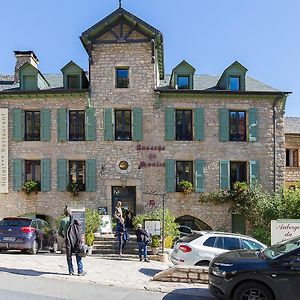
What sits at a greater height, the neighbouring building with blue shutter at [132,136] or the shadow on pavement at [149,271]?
the neighbouring building with blue shutter at [132,136]

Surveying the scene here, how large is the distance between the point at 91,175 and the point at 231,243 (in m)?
10.8

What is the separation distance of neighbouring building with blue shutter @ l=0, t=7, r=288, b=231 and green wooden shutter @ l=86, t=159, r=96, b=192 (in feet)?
0.17

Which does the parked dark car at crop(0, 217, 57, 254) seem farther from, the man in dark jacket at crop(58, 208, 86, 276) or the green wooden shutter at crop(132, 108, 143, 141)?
the green wooden shutter at crop(132, 108, 143, 141)

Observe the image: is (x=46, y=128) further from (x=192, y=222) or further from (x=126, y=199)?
(x=192, y=222)

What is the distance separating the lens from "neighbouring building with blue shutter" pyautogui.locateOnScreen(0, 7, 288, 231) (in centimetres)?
2097

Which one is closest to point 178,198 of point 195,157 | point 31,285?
point 195,157

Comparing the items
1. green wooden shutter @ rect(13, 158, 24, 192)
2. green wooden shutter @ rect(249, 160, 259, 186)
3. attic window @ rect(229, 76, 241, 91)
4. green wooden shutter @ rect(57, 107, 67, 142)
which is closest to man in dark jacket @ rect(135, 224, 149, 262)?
green wooden shutter @ rect(57, 107, 67, 142)

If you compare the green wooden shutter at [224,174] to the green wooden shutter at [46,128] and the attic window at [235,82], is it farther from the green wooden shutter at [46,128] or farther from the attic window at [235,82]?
the green wooden shutter at [46,128]

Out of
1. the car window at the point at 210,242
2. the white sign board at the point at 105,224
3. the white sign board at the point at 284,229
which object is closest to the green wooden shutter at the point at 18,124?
the white sign board at the point at 105,224

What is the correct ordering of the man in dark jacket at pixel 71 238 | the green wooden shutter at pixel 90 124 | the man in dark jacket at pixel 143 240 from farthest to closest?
the green wooden shutter at pixel 90 124 → the man in dark jacket at pixel 143 240 → the man in dark jacket at pixel 71 238

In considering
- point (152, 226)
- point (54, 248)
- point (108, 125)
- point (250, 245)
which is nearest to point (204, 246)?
point (250, 245)

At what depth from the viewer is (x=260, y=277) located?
6973mm

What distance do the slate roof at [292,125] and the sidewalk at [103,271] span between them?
17599 millimetres

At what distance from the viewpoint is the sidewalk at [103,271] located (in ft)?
29.9
